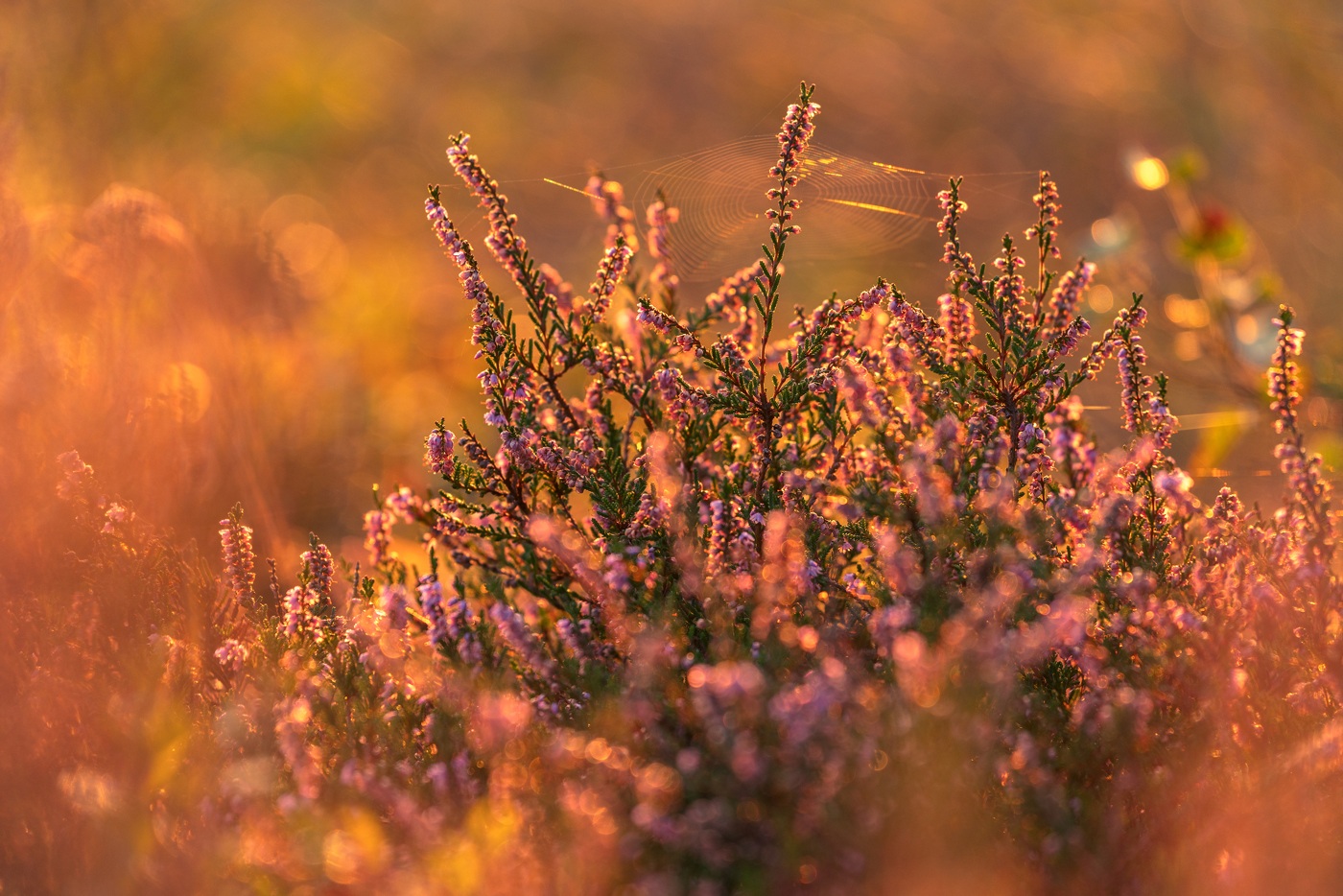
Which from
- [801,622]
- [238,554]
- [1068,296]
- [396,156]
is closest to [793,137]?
[1068,296]

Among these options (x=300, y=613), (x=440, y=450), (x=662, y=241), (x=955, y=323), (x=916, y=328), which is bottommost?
(x=300, y=613)

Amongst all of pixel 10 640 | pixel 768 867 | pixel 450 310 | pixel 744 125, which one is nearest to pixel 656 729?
pixel 768 867

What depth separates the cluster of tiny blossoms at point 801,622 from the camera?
5.21ft

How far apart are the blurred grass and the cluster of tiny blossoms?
1.00m

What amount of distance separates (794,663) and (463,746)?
774 mm

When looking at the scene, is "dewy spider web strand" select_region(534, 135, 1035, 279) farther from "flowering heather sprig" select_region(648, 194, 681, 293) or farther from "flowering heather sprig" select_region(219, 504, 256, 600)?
"flowering heather sprig" select_region(219, 504, 256, 600)

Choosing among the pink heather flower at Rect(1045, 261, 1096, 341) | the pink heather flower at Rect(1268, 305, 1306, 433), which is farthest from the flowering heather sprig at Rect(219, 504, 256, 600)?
the pink heather flower at Rect(1268, 305, 1306, 433)

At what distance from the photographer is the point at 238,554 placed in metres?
2.52

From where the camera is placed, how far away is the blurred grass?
16.0 feet

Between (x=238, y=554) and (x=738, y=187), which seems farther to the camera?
(x=738, y=187)

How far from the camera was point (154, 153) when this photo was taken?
9.70m

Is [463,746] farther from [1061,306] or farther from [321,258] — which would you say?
[321,258]

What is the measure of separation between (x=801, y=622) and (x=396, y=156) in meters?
15.6

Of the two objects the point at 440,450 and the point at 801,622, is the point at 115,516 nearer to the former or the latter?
the point at 440,450
